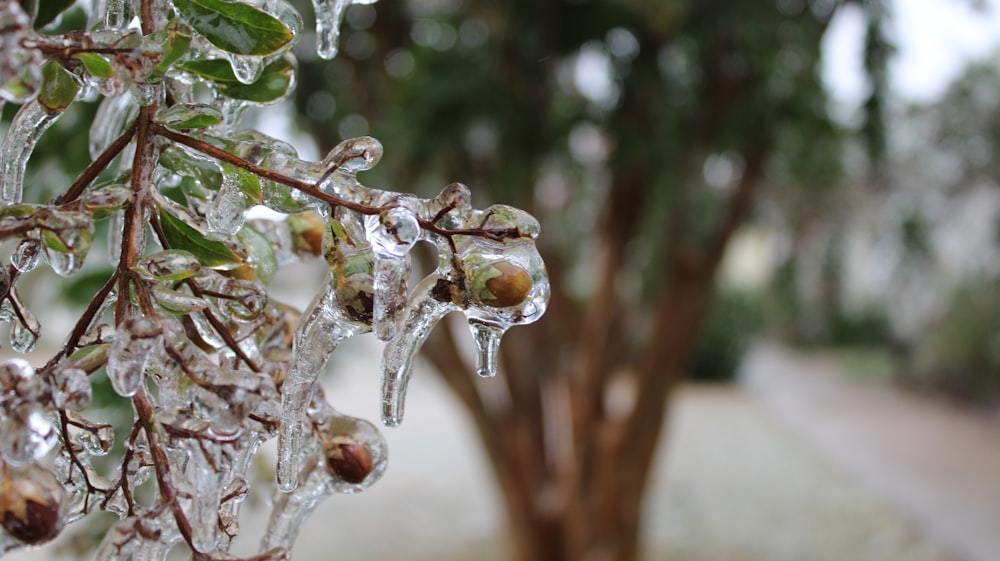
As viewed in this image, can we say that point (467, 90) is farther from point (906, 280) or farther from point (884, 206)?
point (884, 206)

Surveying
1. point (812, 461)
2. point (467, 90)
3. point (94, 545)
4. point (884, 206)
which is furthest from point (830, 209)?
point (94, 545)

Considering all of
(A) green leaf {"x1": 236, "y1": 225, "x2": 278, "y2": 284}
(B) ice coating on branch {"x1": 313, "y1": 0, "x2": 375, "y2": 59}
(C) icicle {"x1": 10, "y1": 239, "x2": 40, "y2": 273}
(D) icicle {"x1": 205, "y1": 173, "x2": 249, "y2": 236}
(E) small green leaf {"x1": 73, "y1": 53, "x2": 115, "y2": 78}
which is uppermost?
(B) ice coating on branch {"x1": 313, "y1": 0, "x2": 375, "y2": 59}

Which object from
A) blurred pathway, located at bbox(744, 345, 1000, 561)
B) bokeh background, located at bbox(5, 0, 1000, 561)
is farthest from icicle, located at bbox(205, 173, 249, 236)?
blurred pathway, located at bbox(744, 345, 1000, 561)

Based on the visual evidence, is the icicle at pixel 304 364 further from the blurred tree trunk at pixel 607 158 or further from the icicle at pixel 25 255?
the blurred tree trunk at pixel 607 158

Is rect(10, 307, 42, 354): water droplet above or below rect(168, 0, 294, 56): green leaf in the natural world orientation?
below

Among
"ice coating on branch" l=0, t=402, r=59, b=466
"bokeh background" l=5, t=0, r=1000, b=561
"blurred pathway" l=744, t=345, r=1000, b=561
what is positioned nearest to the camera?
"ice coating on branch" l=0, t=402, r=59, b=466

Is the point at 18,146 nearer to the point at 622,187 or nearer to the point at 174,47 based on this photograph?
the point at 174,47

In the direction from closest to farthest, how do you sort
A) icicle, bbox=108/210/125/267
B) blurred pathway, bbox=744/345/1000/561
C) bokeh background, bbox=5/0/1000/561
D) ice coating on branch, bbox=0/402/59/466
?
ice coating on branch, bbox=0/402/59/466
icicle, bbox=108/210/125/267
bokeh background, bbox=5/0/1000/561
blurred pathway, bbox=744/345/1000/561

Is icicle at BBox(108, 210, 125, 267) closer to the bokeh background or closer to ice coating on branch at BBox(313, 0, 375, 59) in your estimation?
ice coating on branch at BBox(313, 0, 375, 59)
